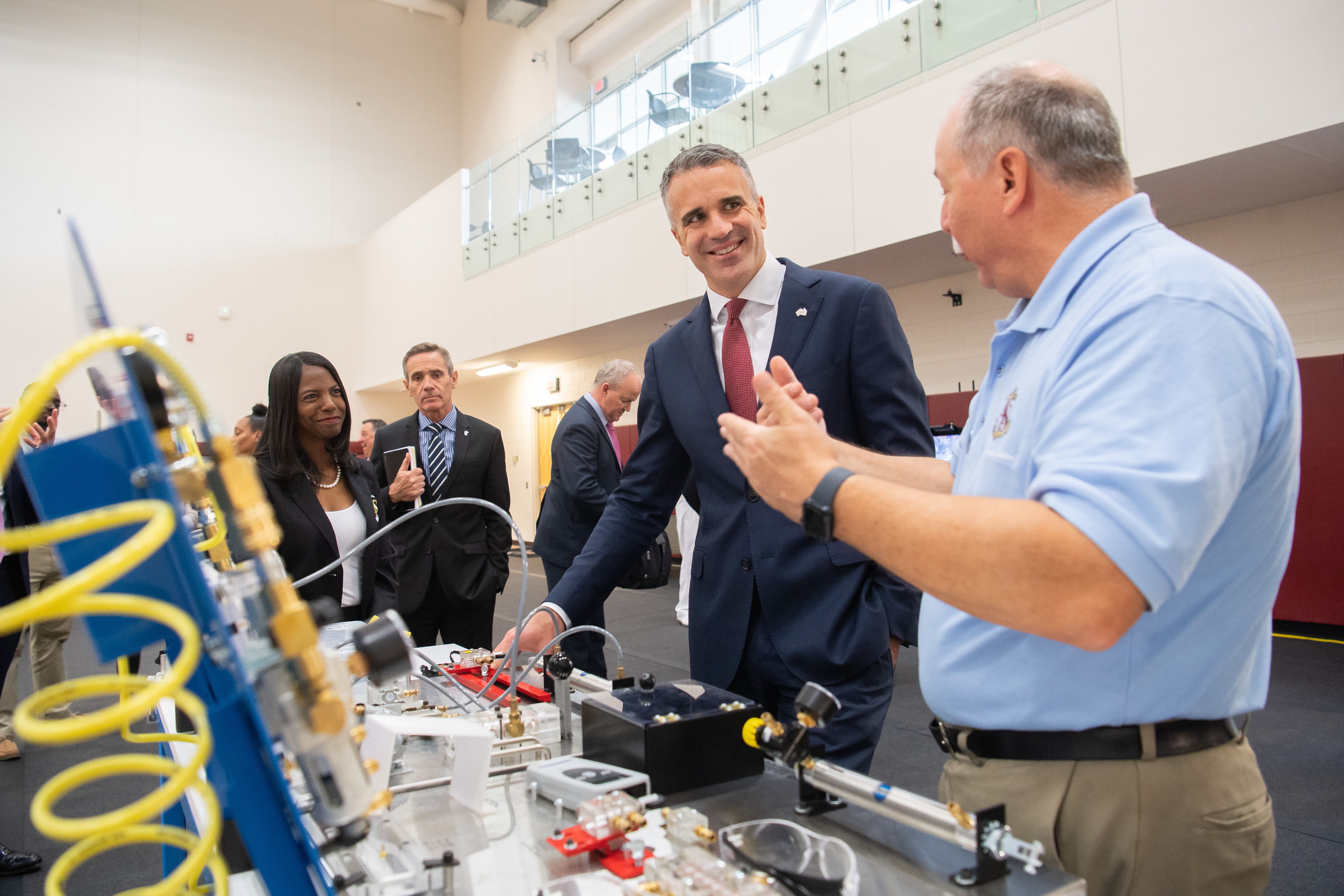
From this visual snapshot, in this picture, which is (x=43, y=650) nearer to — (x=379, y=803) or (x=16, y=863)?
(x=16, y=863)

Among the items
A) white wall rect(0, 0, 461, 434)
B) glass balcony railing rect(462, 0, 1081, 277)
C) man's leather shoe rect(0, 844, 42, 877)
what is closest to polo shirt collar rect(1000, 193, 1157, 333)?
man's leather shoe rect(0, 844, 42, 877)

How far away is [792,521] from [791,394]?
32 cm

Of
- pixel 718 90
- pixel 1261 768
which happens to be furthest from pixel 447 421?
pixel 718 90

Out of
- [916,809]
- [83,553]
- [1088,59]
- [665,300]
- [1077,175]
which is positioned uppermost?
[1088,59]

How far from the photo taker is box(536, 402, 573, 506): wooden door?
10.3 meters

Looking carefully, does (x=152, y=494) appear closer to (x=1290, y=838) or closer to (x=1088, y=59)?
(x=1290, y=838)

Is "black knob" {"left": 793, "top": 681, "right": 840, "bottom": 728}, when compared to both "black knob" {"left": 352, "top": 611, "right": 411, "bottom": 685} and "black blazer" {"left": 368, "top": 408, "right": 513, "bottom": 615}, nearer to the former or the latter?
"black knob" {"left": 352, "top": 611, "right": 411, "bottom": 685}

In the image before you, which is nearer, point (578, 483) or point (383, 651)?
point (383, 651)

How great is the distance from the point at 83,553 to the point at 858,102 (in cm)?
538

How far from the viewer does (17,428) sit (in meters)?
0.42

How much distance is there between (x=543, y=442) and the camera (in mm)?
10469

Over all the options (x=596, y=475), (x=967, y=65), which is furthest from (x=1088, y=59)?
(x=596, y=475)

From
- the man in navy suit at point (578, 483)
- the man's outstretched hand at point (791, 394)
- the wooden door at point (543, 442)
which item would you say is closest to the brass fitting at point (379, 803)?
the man's outstretched hand at point (791, 394)

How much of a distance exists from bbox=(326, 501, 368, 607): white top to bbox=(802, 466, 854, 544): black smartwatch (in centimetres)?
172
